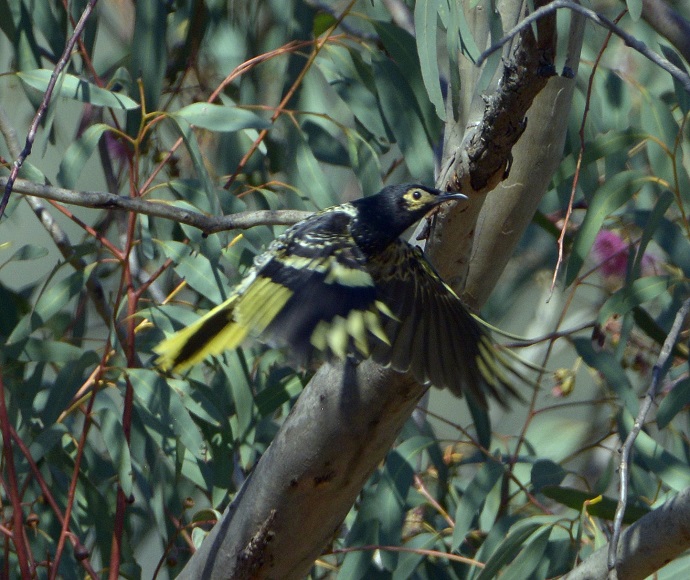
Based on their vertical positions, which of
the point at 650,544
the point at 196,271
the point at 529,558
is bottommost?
the point at 529,558

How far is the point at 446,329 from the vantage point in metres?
1.52

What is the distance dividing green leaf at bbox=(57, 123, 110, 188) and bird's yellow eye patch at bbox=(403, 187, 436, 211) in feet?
1.82

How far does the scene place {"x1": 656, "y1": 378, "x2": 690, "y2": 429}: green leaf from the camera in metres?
1.78

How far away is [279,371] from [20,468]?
54cm

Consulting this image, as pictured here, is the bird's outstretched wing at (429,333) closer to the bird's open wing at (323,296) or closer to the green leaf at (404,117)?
the bird's open wing at (323,296)

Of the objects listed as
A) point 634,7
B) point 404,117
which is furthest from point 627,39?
point 404,117

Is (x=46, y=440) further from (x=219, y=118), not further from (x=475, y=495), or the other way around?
(x=475, y=495)

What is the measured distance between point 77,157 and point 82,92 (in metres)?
0.14

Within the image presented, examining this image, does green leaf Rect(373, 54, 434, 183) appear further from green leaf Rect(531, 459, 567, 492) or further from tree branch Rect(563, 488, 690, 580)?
tree branch Rect(563, 488, 690, 580)

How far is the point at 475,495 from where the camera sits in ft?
6.11

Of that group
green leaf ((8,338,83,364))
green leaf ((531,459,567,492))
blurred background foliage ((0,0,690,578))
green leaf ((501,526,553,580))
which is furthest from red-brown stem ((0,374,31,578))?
green leaf ((531,459,567,492))

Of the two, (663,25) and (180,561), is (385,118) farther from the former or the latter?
(180,561)

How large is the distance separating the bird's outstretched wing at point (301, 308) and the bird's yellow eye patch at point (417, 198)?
11cm

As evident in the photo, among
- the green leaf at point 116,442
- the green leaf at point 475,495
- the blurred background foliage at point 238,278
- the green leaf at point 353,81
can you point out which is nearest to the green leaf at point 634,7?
the blurred background foliage at point 238,278
